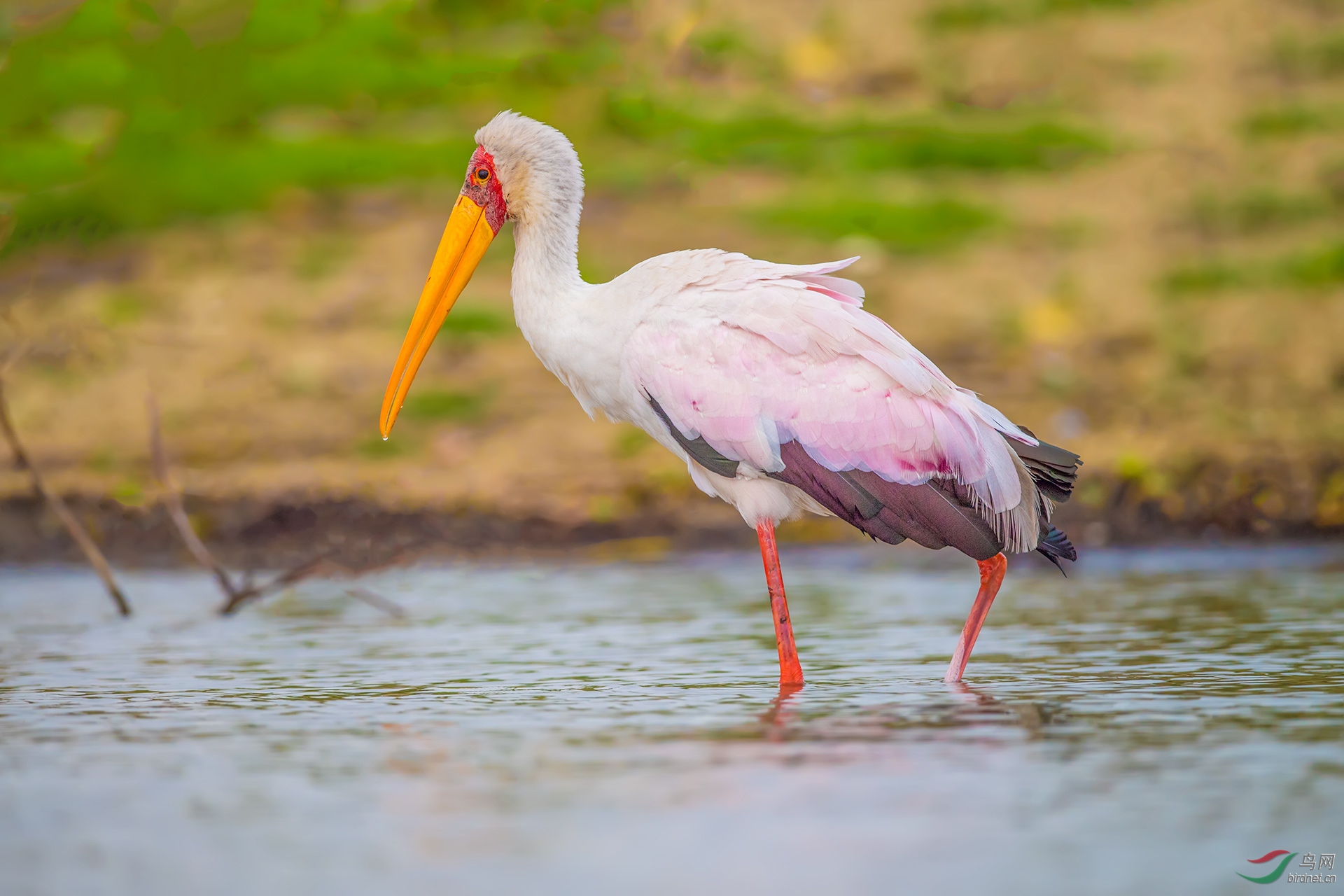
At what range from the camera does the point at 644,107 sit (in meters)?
18.7

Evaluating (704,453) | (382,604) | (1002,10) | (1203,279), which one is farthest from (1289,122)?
(704,453)

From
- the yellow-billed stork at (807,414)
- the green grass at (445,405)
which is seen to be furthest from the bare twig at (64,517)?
the green grass at (445,405)

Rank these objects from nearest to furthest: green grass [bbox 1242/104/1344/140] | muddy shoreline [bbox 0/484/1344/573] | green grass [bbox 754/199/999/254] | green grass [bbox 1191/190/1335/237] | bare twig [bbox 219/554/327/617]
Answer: bare twig [bbox 219/554/327/617] < muddy shoreline [bbox 0/484/1344/573] < green grass [bbox 754/199/999/254] < green grass [bbox 1191/190/1335/237] < green grass [bbox 1242/104/1344/140]

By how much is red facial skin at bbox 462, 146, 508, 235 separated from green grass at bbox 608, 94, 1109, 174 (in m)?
9.44

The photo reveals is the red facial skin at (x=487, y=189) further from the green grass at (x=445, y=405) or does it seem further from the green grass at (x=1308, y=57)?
the green grass at (x=1308, y=57)

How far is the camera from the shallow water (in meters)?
4.65

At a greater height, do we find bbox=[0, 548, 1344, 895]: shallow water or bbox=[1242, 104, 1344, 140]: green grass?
bbox=[1242, 104, 1344, 140]: green grass

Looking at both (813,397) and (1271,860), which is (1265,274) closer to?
(813,397)

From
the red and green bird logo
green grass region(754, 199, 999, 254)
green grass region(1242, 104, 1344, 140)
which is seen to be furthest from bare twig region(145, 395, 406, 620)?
green grass region(1242, 104, 1344, 140)

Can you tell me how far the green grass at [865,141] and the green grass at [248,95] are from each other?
153 centimetres

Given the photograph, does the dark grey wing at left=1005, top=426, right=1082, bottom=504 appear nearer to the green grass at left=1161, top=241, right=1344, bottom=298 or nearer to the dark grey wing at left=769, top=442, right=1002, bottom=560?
the dark grey wing at left=769, top=442, right=1002, bottom=560

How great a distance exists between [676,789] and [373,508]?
7.92m

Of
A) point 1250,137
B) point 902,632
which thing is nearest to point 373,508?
point 902,632

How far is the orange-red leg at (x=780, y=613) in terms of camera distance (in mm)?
7277
